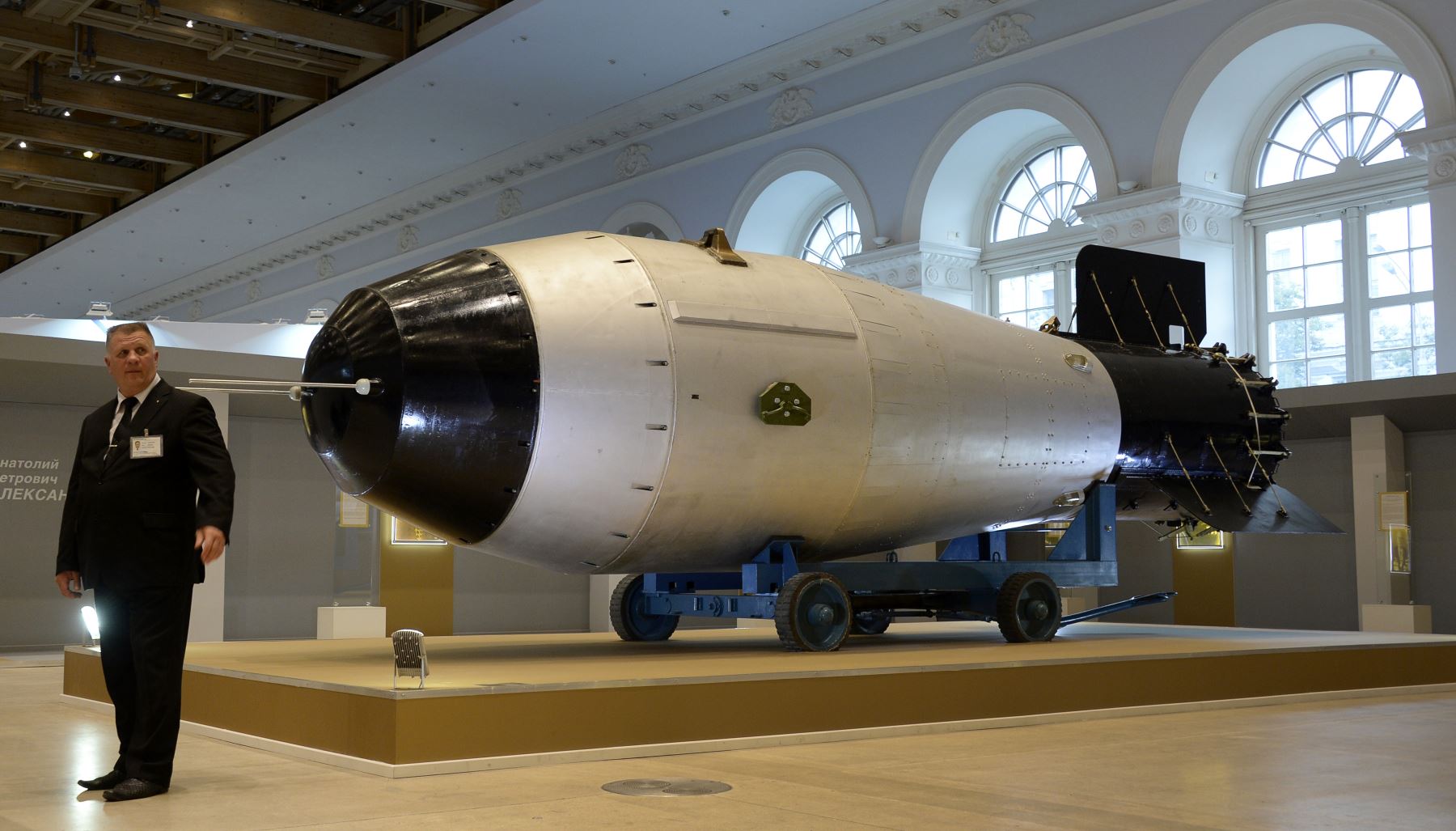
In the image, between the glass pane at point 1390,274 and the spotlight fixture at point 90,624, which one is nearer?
the spotlight fixture at point 90,624

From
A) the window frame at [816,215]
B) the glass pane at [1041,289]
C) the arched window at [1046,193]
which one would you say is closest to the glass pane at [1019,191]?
the arched window at [1046,193]

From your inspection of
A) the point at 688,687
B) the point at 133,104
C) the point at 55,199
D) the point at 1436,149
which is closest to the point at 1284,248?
the point at 1436,149

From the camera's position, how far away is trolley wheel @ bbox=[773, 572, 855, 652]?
6625mm

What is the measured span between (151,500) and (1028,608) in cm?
515

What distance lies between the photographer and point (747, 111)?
19.1m

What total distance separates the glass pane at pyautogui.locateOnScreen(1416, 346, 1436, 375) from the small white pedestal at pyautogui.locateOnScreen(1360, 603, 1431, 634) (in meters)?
3.60

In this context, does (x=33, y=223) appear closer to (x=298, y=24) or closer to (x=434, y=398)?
(x=298, y=24)

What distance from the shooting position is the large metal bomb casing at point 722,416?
607cm

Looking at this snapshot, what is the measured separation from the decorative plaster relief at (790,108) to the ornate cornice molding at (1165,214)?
468 centimetres

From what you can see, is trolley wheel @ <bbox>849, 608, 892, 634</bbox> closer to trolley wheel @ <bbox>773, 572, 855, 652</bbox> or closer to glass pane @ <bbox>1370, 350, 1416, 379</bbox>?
trolley wheel @ <bbox>773, 572, 855, 652</bbox>

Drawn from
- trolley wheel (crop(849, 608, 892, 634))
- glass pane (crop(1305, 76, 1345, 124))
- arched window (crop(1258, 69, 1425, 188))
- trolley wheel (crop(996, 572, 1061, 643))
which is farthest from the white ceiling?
trolley wheel (crop(996, 572, 1061, 643))

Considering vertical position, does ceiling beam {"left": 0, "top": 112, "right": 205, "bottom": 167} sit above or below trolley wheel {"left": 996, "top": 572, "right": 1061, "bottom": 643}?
above

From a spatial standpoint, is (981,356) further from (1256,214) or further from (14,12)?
(14,12)

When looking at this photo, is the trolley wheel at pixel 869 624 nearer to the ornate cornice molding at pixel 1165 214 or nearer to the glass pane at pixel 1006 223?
the ornate cornice molding at pixel 1165 214
